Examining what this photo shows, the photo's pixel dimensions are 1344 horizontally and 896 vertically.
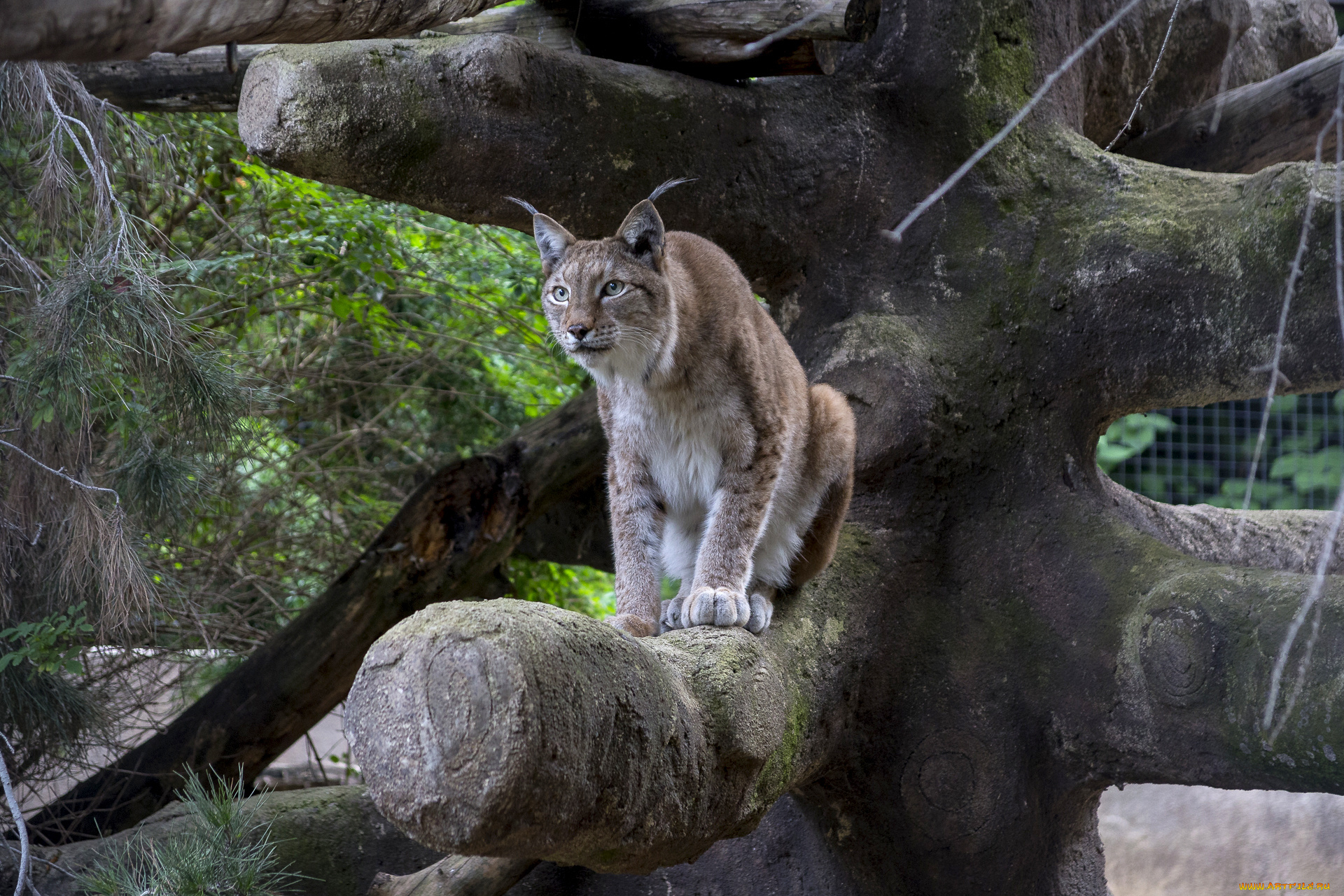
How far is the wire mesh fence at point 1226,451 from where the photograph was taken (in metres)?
7.25

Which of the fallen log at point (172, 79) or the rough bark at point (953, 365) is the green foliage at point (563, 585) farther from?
the fallen log at point (172, 79)

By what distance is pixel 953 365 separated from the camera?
3.75 metres

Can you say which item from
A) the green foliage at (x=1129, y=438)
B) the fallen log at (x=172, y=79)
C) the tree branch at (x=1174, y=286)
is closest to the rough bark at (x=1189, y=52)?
the tree branch at (x=1174, y=286)

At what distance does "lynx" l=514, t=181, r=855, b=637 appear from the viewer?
10.2ft

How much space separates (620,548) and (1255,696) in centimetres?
173

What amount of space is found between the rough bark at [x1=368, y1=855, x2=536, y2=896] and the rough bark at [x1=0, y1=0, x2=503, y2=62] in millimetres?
2431

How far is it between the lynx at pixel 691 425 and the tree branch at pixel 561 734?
453mm

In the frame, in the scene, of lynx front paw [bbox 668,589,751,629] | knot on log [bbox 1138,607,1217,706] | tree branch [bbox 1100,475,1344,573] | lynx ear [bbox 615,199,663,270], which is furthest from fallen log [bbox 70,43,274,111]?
knot on log [bbox 1138,607,1217,706]

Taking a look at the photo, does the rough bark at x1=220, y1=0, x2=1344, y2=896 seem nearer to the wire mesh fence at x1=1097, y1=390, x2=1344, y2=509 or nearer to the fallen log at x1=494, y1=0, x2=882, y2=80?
the fallen log at x1=494, y1=0, x2=882, y2=80

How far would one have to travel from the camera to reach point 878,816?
3.53 m

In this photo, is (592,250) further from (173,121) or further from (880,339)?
(173,121)

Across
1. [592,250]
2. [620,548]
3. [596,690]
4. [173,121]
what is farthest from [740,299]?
[173,121]

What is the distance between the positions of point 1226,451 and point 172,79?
6639 mm

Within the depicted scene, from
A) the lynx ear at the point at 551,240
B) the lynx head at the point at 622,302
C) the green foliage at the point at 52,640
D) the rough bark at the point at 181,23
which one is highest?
the rough bark at the point at 181,23
